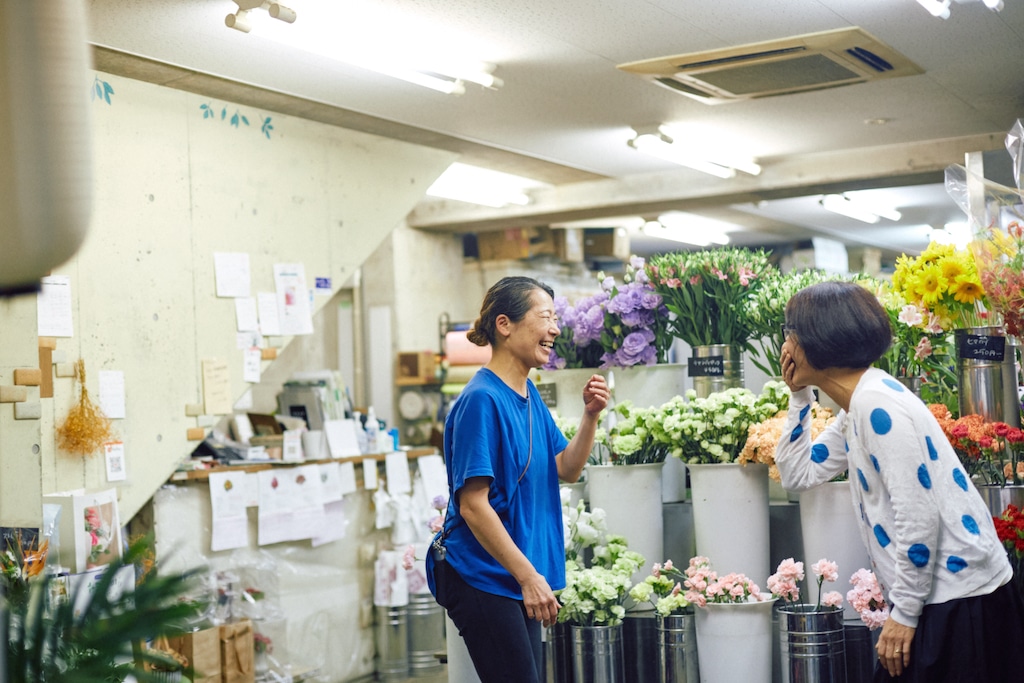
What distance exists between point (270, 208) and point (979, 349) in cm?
Answer: 355

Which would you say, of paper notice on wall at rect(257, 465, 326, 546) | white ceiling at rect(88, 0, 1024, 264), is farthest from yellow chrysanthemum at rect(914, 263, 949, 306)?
paper notice on wall at rect(257, 465, 326, 546)

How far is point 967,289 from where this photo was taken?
289 centimetres

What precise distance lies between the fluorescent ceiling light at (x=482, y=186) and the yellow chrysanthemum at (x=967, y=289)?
4.79 metres

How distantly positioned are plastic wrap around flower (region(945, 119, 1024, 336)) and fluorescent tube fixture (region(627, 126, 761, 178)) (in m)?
3.46

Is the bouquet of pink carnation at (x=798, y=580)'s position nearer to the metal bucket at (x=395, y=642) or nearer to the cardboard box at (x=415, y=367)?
the metal bucket at (x=395, y=642)

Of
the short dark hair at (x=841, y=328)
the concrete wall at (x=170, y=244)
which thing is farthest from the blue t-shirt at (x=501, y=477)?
the concrete wall at (x=170, y=244)

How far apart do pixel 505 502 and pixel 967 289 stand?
1421mm

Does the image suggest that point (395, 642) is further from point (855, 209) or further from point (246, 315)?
point (855, 209)

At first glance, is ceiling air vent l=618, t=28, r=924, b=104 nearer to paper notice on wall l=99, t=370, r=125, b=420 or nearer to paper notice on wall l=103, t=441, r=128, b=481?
paper notice on wall l=99, t=370, r=125, b=420

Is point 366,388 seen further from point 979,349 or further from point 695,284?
point 979,349

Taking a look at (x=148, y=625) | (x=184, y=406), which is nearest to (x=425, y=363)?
(x=184, y=406)

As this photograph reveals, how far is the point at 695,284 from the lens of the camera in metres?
3.44

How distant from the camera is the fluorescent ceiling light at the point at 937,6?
4.09m

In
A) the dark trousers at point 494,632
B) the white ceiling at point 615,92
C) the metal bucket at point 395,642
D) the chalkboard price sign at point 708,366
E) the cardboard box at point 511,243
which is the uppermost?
the white ceiling at point 615,92
